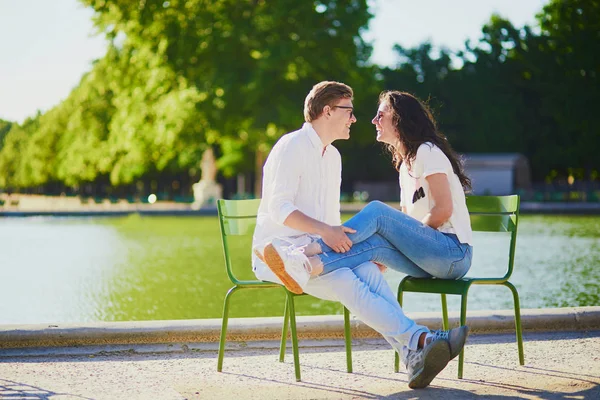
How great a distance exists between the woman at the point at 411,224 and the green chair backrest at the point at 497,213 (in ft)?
1.24

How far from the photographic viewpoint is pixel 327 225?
14.8 feet

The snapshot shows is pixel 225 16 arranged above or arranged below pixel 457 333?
above

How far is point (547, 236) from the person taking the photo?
18.6 m

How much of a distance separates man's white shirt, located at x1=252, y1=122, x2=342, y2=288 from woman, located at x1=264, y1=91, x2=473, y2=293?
0.22m

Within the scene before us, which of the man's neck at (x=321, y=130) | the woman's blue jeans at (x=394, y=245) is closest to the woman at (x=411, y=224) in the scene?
the woman's blue jeans at (x=394, y=245)

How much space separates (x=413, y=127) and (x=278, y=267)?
1079 millimetres

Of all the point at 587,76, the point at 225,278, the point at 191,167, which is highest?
the point at 587,76

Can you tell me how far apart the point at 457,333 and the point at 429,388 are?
33 centimetres

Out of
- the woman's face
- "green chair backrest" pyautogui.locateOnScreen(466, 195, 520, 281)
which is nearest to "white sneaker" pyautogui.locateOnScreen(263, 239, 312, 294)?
the woman's face

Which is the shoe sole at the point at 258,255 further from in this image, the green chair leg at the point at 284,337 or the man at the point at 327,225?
the green chair leg at the point at 284,337

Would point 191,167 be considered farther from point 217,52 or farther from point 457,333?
point 457,333

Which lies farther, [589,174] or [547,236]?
[589,174]

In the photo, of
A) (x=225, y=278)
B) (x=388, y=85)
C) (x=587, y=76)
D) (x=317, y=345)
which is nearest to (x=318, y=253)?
(x=317, y=345)

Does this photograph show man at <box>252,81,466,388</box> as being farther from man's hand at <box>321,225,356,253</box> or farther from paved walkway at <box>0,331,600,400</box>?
paved walkway at <box>0,331,600,400</box>
